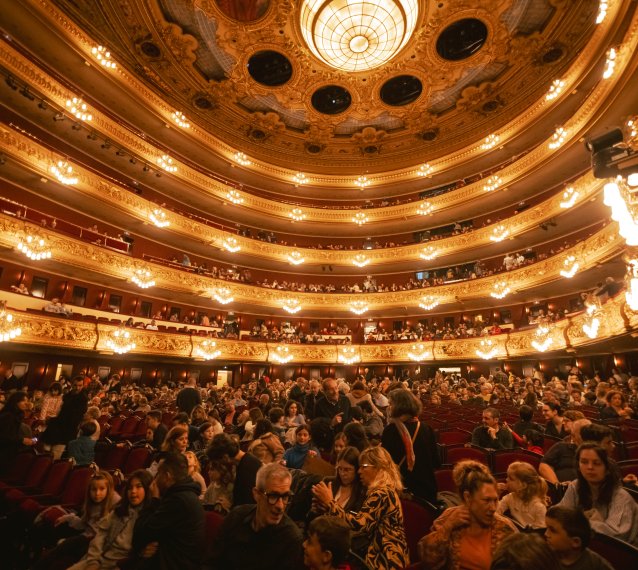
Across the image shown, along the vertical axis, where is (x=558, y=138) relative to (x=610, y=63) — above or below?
above

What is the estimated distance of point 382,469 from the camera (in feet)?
7.27

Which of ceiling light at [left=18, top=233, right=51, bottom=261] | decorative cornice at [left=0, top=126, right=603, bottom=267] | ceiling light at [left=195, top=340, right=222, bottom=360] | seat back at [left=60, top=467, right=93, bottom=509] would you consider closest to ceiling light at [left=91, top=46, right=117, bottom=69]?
decorative cornice at [left=0, top=126, right=603, bottom=267]

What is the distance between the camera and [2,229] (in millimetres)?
11188

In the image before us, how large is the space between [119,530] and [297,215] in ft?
69.5

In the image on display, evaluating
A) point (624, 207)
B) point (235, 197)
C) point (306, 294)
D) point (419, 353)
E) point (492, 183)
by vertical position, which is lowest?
point (624, 207)

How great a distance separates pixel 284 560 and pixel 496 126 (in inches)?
941

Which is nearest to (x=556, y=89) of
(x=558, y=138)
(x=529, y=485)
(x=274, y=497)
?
(x=558, y=138)

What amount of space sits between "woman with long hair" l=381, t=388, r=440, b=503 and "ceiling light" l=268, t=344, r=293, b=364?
1700 centimetres

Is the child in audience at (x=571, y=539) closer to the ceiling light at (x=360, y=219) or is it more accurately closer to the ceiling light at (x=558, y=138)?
the ceiling light at (x=558, y=138)

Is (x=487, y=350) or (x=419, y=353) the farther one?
(x=419, y=353)

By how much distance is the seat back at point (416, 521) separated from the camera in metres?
2.39

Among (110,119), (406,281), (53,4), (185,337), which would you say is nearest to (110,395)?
(185,337)

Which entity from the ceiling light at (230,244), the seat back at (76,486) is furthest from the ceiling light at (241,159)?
the seat back at (76,486)

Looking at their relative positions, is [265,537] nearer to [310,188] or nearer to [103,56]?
[103,56]
